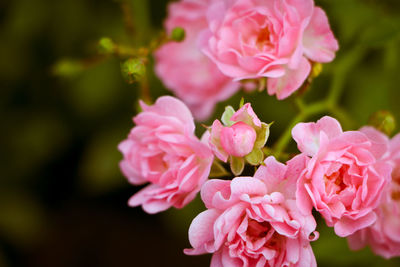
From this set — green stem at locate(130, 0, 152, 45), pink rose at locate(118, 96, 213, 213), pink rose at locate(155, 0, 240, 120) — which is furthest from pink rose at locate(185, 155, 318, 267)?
green stem at locate(130, 0, 152, 45)

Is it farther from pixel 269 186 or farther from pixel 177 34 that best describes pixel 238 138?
pixel 177 34

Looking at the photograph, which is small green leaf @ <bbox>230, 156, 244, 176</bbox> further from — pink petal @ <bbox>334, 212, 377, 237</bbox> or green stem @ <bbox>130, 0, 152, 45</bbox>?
green stem @ <bbox>130, 0, 152, 45</bbox>

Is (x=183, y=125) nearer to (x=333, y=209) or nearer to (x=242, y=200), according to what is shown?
(x=242, y=200)

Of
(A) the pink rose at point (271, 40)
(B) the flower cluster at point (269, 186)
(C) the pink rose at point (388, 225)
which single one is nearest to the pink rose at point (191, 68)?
(A) the pink rose at point (271, 40)

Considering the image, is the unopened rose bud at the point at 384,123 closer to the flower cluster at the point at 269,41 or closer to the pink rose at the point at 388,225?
the pink rose at the point at 388,225

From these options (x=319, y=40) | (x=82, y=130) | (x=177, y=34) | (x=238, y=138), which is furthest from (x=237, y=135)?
(x=82, y=130)

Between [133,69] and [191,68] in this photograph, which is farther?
[191,68]

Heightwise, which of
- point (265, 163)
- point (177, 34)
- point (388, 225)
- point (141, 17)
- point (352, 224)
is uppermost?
point (141, 17)
